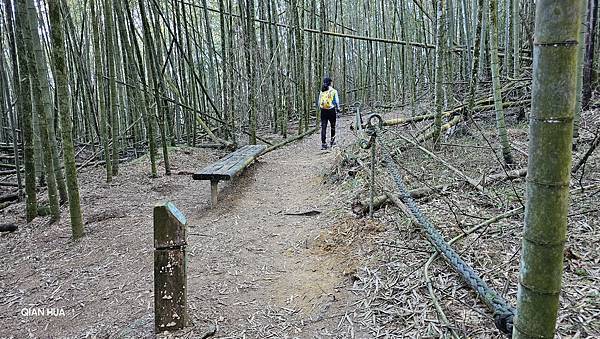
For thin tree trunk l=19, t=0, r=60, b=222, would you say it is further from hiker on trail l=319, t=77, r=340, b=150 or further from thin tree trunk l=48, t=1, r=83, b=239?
hiker on trail l=319, t=77, r=340, b=150

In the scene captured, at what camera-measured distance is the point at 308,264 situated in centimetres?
299

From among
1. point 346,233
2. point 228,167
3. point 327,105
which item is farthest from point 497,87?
point 327,105

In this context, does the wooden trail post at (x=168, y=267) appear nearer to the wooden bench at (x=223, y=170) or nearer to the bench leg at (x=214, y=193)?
the wooden bench at (x=223, y=170)

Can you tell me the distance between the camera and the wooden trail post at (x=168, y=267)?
2164mm

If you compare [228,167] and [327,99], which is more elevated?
[327,99]

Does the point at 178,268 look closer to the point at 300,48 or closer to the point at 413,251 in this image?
the point at 413,251

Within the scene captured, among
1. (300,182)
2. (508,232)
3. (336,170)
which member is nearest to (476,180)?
(508,232)

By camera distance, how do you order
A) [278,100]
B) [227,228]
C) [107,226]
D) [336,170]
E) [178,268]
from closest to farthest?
1. [178,268]
2. [227,228]
3. [107,226]
4. [336,170]
5. [278,100]

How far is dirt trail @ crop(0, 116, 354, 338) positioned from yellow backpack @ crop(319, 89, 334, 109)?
2.19 metres

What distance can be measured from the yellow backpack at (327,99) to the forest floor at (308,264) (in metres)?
2.50

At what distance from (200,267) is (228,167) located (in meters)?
1.90

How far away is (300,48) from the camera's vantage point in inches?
327

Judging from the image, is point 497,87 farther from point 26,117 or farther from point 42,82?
point 26,117

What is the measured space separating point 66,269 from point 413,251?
2.73 meters
